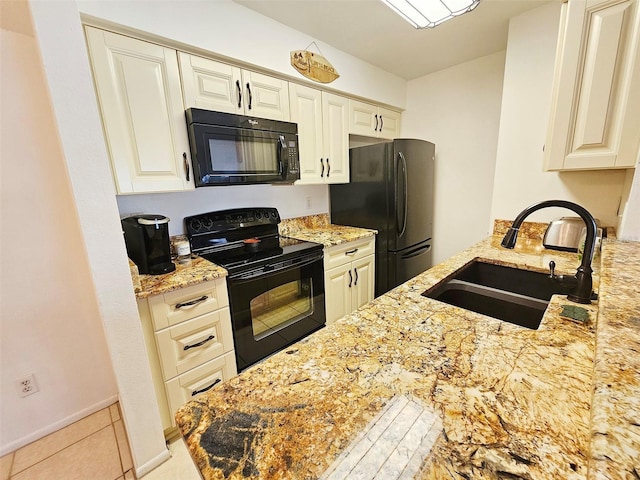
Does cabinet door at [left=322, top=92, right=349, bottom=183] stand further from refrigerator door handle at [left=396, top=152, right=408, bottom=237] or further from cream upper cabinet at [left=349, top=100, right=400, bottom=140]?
refrigerator door handle at [left=396, top=152, right=408, bottom=237]

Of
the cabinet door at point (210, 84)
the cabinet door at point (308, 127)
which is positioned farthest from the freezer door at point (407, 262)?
the cabinet door at point (210, 84)

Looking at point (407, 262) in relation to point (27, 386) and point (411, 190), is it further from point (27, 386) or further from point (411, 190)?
point (27, 386)

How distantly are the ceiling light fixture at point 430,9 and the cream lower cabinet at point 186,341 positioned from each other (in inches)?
63.2

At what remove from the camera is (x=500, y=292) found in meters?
1.13

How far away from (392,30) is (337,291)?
2021 millimetres

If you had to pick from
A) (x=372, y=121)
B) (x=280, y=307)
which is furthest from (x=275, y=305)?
(x=372, y=121)

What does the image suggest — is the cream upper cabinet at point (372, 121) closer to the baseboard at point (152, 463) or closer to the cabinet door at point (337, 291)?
the cabinet door at point (337, 291)

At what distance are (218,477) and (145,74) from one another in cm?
178

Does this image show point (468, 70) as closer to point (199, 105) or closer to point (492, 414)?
point (199, 105)

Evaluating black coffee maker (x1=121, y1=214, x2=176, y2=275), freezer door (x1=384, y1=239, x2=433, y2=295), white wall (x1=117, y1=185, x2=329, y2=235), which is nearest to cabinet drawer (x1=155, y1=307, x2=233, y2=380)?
black coffee maker (x1=121, y1=214, x2=176, y2=275)

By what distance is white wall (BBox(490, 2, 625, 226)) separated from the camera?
1688mm

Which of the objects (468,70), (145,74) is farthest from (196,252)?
(468,70)

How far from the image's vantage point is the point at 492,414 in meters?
Result: 0.50

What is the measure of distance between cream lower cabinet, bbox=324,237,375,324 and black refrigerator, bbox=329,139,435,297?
0.43 feet
